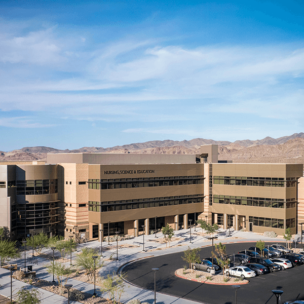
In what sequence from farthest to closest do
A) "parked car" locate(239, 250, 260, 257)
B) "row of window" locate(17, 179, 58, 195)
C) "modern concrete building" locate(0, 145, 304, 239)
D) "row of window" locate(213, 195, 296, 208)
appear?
"row of window" locate(213, 195, 296, 208) → "modern concrete building" locate(0, 145, 304, 239) → "row of window" locate(17, 179, 58, 195) → "parked car" locate(239, 250, 260, 257)

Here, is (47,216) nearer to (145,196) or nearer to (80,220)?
(80,220)

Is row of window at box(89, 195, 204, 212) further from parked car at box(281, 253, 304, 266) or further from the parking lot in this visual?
parked car at box(281, 253, 304, 266)

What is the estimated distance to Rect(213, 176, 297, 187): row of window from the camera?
229ft

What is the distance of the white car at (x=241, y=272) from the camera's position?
4397cm

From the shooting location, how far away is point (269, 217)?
70.8 meters

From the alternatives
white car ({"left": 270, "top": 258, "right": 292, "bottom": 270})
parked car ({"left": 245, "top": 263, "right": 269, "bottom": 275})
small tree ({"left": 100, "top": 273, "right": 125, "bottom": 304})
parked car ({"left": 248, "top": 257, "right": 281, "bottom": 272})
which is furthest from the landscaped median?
small tree ({"left": 100, "top": 273, "right": 125, "bottom": 304})

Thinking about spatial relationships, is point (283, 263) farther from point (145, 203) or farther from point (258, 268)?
point (145, 203)

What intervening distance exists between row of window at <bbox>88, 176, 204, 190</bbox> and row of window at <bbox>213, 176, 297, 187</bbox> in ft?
16.9

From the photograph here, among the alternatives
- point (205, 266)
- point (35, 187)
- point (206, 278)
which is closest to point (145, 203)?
point (35, 187)

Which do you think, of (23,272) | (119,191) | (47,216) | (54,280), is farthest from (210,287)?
(47,216)

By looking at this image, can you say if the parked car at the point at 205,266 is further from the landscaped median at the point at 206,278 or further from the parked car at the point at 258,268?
the parked car at the point at 258,268

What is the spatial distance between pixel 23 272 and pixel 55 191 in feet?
81.4

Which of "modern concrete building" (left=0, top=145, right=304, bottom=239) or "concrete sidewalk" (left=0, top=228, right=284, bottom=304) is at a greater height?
"modern concrete building" (left=0, top=145, right=304, bottom=239)

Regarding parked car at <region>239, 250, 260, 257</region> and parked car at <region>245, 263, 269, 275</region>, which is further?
parked car at <region>239, 250, 260, 257</region>
